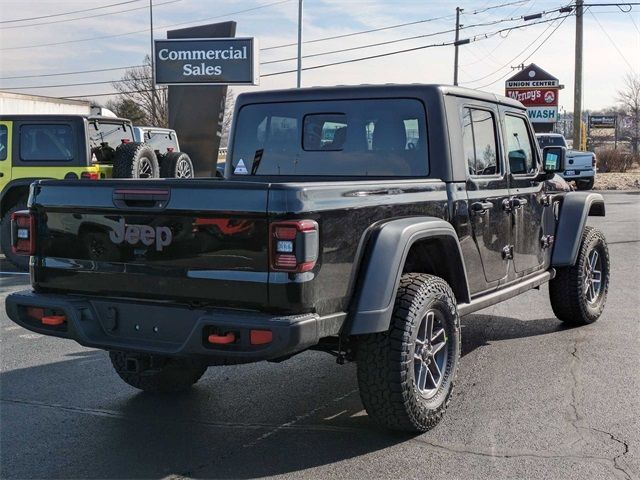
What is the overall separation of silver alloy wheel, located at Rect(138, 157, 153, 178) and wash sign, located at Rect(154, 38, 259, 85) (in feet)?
47.1

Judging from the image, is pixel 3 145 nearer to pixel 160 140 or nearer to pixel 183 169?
pixel 183 169

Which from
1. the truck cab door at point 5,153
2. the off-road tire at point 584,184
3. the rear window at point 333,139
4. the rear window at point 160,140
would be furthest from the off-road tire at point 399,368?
the off-road tire at point 584,184

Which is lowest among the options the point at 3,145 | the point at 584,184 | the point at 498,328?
the point at 498,328

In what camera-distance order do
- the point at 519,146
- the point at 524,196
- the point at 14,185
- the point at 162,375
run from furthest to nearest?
the point at 14,185
the point at 519,146
the point at 524,196
the point at 162,375

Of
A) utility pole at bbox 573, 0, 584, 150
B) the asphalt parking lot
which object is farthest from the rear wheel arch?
utility pole at bbox 573, 0, 584, 150

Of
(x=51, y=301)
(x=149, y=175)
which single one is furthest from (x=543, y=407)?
(x=149, y=175)

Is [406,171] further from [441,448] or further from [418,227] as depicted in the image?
[441,448]

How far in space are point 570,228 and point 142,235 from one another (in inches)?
159

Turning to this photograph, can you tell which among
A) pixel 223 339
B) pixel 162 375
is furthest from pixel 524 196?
pixel 223 339

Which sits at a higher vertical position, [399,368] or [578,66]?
[578,66]

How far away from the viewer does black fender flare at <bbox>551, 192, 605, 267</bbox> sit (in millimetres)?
6516

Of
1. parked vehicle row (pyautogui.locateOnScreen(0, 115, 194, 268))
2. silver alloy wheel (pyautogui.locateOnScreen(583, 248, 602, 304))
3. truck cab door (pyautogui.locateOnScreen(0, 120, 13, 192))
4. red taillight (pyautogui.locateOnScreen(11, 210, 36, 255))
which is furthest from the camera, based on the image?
truck cab door (pyautogui.locateOnScreen(0, 120, 13, 192))

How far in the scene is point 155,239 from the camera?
12.8 ft

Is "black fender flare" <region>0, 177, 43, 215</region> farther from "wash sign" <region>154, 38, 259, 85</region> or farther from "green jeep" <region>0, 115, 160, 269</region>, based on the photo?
"wash sign" <region>154, 38, 259, 85</region>
